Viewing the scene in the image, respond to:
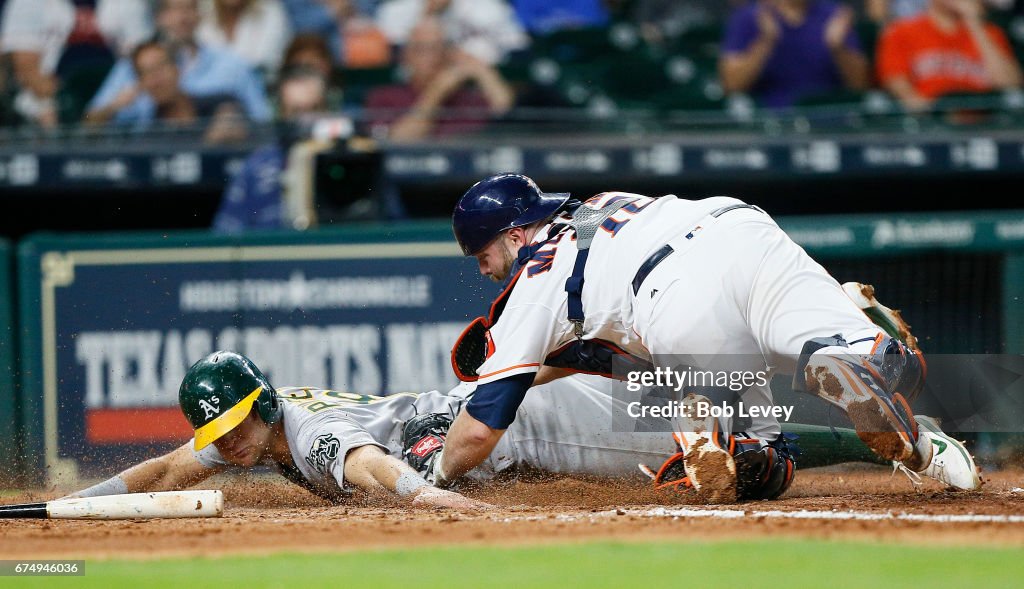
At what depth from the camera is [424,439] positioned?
5.28m

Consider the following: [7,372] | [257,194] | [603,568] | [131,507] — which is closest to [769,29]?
[257,194]

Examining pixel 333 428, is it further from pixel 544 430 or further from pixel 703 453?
pixel 703 453

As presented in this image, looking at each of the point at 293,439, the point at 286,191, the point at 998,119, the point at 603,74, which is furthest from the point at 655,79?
the point at 293,439

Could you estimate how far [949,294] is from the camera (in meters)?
7.07

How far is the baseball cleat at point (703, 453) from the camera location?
14.9 ft

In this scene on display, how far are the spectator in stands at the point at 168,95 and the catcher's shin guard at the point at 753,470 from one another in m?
4.34

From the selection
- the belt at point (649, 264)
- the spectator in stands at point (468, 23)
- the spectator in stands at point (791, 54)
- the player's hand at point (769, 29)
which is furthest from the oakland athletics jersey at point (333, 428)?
the player's hand at point (769, 29)

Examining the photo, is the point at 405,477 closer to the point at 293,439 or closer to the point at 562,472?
the point at 293,439

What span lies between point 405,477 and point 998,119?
487cm

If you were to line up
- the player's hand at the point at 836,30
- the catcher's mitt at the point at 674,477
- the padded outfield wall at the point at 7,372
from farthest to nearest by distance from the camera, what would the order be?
the player's hand at the point at 836,30 < the padded outfield wall at the point at 7,372 < the catcher's mitt at the point at 674,477

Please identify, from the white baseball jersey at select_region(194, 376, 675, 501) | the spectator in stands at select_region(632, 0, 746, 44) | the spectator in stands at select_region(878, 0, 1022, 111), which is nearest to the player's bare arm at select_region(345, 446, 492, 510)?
the white baseball jersey at select_region(194, 376, 675, 501)

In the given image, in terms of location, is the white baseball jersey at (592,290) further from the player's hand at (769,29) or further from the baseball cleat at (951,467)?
the player's hand at (769,29)

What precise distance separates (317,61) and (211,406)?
12.5 ft

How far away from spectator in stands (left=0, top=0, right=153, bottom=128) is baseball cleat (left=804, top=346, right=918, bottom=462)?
6.10m
